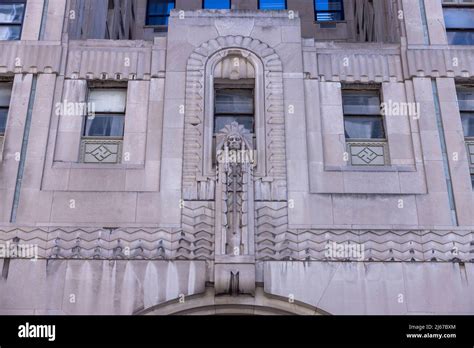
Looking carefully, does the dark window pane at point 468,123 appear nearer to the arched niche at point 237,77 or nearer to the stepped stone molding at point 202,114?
the stepped stone molding at point 202,114

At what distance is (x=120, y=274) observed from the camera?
677 inches

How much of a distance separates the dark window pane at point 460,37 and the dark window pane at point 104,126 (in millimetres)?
10242

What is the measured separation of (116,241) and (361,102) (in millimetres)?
8175

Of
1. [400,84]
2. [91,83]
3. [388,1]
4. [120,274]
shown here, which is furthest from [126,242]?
[388,1]

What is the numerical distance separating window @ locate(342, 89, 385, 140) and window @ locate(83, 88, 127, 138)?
6426mm

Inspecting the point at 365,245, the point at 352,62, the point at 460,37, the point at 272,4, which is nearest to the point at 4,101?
the point at 352,62

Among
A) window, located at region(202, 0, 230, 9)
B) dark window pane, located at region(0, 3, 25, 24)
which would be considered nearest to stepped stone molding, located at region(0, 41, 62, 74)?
dark window pane, located at region(0, 3, 25, 24)

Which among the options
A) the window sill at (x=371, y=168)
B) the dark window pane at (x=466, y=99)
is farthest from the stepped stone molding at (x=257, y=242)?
the dark window pane at (x=466, y=99)

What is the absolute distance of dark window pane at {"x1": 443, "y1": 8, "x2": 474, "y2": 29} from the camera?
861 inches

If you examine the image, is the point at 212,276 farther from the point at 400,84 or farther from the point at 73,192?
the point at 400,84

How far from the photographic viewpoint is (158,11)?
32.3m

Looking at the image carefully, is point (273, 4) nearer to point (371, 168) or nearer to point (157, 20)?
point (157, 20)
